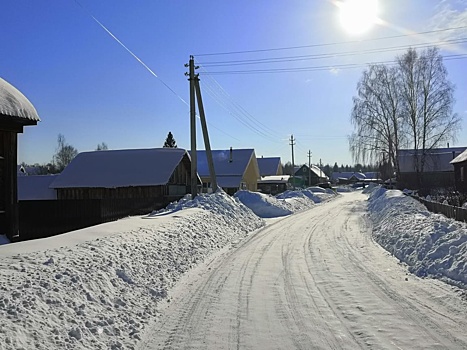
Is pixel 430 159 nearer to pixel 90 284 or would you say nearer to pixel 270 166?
pixel 270 166

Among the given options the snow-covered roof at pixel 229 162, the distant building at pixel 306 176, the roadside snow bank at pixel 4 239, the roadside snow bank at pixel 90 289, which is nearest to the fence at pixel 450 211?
the roadside snow bank at pixel 90 289

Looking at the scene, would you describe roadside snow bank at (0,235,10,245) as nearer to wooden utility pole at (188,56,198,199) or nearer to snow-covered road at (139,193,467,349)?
snow-covered road at (139,193,467,349)

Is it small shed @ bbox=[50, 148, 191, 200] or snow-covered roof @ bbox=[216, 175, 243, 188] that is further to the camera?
snow-covered roof @ bbox=[216, 175, 243, 188]

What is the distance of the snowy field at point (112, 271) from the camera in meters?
5.25

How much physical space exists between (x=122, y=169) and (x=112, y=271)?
2891 cm

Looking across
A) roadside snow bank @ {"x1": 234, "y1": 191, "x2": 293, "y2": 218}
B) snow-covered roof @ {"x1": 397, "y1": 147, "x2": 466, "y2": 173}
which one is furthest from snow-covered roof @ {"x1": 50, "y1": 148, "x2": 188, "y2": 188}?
snow-covered roof @ {"x1": 397, "y1": 147, "x2": 466, "y2": 173}

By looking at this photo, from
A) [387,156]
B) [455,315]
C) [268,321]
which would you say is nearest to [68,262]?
[268,321]

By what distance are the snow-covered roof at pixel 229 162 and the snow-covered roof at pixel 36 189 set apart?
21.3m

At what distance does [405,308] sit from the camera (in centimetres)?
677

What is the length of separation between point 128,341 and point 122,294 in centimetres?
160

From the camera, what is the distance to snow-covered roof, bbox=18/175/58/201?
37.8 m

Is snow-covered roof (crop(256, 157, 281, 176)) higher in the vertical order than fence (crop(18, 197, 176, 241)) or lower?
higher

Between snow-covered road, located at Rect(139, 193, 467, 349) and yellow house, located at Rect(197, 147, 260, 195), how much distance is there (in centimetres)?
4346

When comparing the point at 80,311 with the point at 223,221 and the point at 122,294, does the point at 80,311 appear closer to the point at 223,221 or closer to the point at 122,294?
the point at 122,294
